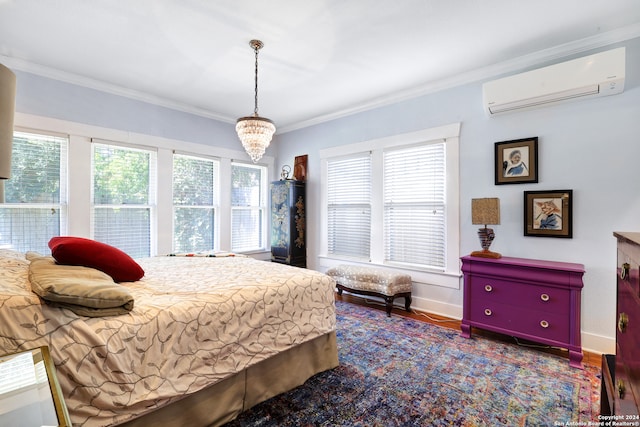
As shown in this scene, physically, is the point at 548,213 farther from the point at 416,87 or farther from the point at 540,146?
the point at 416,87

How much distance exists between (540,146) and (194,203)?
168 inches

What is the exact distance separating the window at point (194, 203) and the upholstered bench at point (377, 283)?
213cm

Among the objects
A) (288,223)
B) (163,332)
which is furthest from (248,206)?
(163,332)

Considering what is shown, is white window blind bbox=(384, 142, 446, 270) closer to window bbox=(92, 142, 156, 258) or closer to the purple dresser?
the purple dresser

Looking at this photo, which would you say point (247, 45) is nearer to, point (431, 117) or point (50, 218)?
point (431, 117)

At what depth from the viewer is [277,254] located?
4984 millimetres

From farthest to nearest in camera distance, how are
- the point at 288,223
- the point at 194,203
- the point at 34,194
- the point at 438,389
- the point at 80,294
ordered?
the point at 288,223 < the point at 194,203 < the point at 34,194 < the point at 438,389 < the point at 80,294

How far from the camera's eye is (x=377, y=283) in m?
3.66

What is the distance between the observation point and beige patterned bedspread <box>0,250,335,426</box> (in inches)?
47.1

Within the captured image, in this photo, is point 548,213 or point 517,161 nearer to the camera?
point 548,213

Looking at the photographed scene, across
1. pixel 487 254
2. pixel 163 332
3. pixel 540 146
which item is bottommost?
pixel 163 332

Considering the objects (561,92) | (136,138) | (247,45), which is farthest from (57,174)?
(561,92)

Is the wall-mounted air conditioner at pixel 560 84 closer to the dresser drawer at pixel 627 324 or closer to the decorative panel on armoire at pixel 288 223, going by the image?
the dresser drawer at pixel 627 324

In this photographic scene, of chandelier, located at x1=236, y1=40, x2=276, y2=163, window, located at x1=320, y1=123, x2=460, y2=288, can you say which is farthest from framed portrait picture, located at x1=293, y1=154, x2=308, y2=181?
chandelier, located at x1=236, y1=40, x2=276, y2=163
